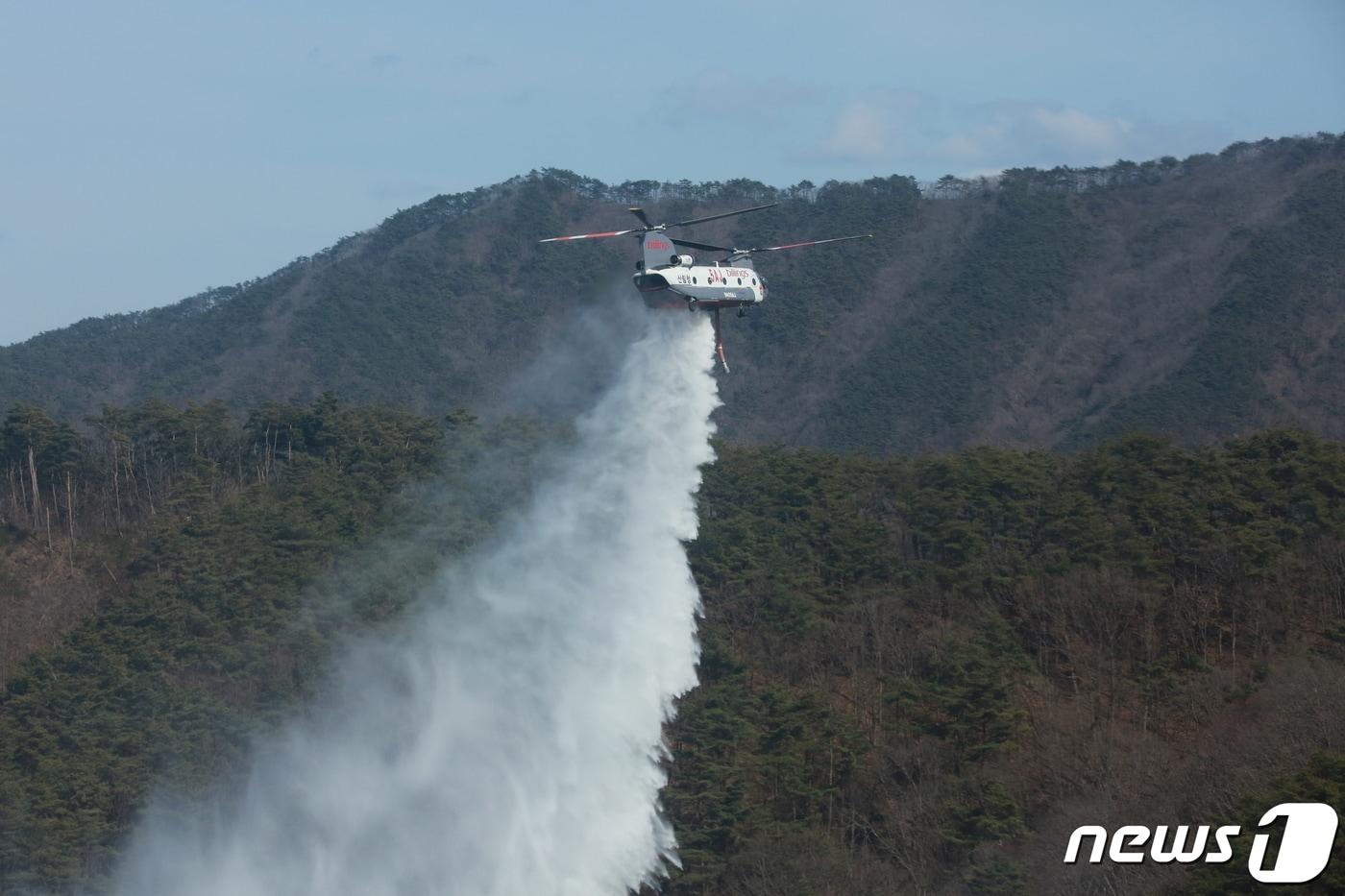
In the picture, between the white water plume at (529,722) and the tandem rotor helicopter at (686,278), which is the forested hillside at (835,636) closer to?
the white water plume at (529,722)

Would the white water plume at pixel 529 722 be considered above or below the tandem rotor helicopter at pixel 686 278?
below

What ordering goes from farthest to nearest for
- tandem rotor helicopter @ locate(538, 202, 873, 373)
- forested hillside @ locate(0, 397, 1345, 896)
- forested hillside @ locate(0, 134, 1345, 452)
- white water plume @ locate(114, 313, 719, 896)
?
forested hillside @ locate(0, 134, 1345, 452) < forested hillside @ locate(0, 397, 1345, 896) < tandem rotor helicopter @ locate(538, 202, 873, 373) < white water plume @ locate(114, 313, 719, 896)

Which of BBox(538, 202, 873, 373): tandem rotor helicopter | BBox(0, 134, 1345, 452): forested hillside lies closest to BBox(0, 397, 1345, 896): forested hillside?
BBox(538, 202, 873, 373): tandem rotor helicopter

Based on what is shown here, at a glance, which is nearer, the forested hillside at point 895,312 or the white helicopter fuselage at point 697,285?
the white helicopter fuselage at point 697,285

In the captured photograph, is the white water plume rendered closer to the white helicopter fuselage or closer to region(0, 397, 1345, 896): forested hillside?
the white helicopter fuselage

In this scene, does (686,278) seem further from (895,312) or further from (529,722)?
(895,312)

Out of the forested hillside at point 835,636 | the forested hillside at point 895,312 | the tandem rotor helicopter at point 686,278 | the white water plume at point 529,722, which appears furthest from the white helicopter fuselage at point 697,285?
the forested hillside at point 895,312

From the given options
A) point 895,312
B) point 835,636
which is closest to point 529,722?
point 835,636
